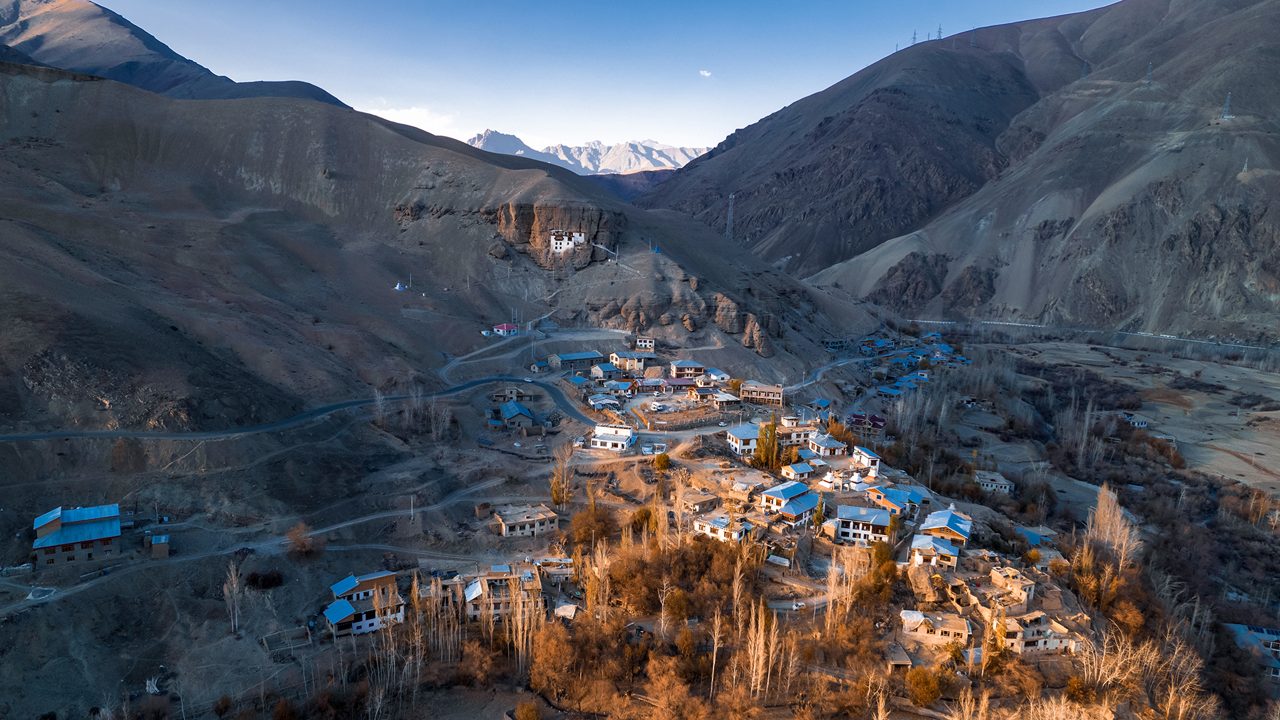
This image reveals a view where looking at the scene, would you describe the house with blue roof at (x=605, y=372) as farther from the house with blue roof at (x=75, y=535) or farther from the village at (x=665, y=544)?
the house with blue roof at (x=75, y=535)

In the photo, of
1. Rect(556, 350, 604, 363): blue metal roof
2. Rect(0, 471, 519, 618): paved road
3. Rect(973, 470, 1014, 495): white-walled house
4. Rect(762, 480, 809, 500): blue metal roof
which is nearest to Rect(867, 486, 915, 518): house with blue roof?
Rect(762, 480, 809, 500): blue metal roof

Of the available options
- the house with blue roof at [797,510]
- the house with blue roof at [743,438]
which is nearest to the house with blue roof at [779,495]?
the house with blue roof at [797,510]

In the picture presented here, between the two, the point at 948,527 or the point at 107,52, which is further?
the point at 107,52

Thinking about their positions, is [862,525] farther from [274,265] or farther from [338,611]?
[274,265]

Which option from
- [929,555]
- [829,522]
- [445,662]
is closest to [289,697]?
[445,662]

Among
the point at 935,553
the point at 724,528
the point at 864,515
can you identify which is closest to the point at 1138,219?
the point at 864,515

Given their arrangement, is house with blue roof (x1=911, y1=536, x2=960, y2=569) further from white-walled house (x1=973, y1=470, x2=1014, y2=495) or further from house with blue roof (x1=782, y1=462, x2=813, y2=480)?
white-walled house (x1=973, y1=470, x2=1014, y2=495)
